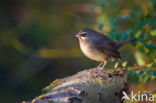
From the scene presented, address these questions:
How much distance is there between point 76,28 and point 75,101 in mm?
6230

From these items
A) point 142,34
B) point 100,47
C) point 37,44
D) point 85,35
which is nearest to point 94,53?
point 100,47

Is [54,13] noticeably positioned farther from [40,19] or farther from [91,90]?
[91,90]

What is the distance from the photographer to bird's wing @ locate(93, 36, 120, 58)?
19.1 feet

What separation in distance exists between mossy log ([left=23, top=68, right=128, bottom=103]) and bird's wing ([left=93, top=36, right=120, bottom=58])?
0.99 m

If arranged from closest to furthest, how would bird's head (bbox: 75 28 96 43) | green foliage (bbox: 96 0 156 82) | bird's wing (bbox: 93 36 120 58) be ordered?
green foliage (bbox: 96 0 156 82), bird's wing (bbox: 93 36 120 58), bird's head (bbox: 75 28 96 43)

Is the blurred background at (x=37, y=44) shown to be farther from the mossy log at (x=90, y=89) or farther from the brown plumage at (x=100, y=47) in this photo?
the mossy log at (x=90, y=89)

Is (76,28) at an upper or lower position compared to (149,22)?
upper

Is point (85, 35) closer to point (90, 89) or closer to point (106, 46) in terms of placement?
point (106, 46)

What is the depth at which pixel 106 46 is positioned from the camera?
19.5ft

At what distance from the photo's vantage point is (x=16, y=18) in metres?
11.0

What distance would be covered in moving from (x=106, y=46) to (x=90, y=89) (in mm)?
1806

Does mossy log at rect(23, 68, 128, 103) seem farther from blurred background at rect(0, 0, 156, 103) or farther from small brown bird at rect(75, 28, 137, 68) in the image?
blurred background at rect(0, 0, 156, 103)

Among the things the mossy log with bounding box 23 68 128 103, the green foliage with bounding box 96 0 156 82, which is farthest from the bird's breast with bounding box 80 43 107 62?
the mossy log with bounding box 23 68 128 103

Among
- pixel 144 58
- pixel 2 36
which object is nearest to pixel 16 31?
pixel 2 36
